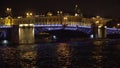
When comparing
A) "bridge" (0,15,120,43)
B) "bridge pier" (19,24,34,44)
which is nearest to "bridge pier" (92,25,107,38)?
"bridge" (0,15,120,43)

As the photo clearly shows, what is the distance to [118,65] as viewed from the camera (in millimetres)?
57375

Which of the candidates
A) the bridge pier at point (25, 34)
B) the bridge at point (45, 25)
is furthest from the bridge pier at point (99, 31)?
the bridge pier at point (25, 34)

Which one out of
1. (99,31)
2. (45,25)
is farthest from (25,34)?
(99,31)

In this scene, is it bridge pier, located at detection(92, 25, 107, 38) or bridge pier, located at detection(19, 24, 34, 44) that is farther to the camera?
bridge pier, located at detection(92, 25, 107, 38)

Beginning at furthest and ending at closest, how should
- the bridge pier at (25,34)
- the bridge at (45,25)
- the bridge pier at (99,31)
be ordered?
the bridge pier at (99,31)
the bridge at (45,25)
the bridge pier at (25,34)

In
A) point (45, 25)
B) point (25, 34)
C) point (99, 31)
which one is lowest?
point (25, 34)

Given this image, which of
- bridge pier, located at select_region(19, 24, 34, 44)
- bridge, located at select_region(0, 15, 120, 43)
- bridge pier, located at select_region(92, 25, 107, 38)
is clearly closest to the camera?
bridge pier, located at select_region(19, 24, 34, 44)

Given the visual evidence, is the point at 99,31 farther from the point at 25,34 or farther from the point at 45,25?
the point at 25,34

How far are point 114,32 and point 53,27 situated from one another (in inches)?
1404

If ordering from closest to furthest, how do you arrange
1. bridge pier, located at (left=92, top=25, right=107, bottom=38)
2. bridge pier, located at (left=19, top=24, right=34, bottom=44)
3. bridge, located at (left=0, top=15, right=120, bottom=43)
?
bridge pier, located at (left=19, top=24, right=34, bottom=44), bridge, located at (left=0, top=15, right=120, bottom=43), bridge pier, located at (left=92, top=25, right=107, bottom=38)

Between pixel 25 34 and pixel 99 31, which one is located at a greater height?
pixel 99 31

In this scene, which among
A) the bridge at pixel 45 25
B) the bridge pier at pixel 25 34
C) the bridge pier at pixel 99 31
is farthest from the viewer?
the bridge pier at pixel 99 31

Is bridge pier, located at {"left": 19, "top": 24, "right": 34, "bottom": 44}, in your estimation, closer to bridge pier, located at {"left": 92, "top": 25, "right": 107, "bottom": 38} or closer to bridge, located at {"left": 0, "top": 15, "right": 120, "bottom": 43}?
bridge, located at {"left": 0, "top": 15, "right": 120, "bottom": 43}

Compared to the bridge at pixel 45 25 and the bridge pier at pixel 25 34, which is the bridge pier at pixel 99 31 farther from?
the bridge pier at pixel 25 34
